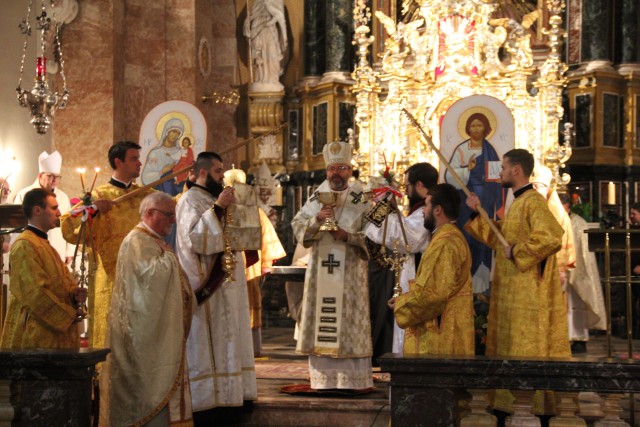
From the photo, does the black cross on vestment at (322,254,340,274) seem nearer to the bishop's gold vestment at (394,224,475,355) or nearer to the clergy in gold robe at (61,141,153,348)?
the clergy in gold robe at (61,141,153,348)

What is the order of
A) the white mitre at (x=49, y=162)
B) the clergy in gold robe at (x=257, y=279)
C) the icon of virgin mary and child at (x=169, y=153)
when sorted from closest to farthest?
the icon of virgin mary and child at (x=169, y=153), the white mitre at (x=49, y=162), the clergy in gold robe at (x=257, y=279)

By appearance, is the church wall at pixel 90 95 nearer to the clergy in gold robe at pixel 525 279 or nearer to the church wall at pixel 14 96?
the church wall at pixel 14 96

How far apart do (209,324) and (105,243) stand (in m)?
0.99

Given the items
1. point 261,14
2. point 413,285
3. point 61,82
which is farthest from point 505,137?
point 261,14

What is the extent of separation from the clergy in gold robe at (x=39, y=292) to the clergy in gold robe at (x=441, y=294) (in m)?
2.14

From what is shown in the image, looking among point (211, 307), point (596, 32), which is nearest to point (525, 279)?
point (211, 307)

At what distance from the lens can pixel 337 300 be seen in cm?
840

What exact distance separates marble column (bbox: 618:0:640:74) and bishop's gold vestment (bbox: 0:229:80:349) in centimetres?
1034

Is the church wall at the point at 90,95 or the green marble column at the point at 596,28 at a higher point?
the green marble column at the point at 596,28

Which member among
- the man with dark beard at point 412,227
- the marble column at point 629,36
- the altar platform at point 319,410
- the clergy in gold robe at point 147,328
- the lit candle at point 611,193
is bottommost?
the altar platform at point 319,410

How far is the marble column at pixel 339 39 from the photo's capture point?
52.0 feet

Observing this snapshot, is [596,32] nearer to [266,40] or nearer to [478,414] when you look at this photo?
[266,40]

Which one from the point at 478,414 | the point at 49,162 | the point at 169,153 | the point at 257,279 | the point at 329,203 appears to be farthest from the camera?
the point at 257,279

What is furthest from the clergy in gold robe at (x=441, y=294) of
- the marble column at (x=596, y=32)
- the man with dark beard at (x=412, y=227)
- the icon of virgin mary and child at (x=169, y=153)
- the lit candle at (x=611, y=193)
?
the marble column at (x=596, y=32)
